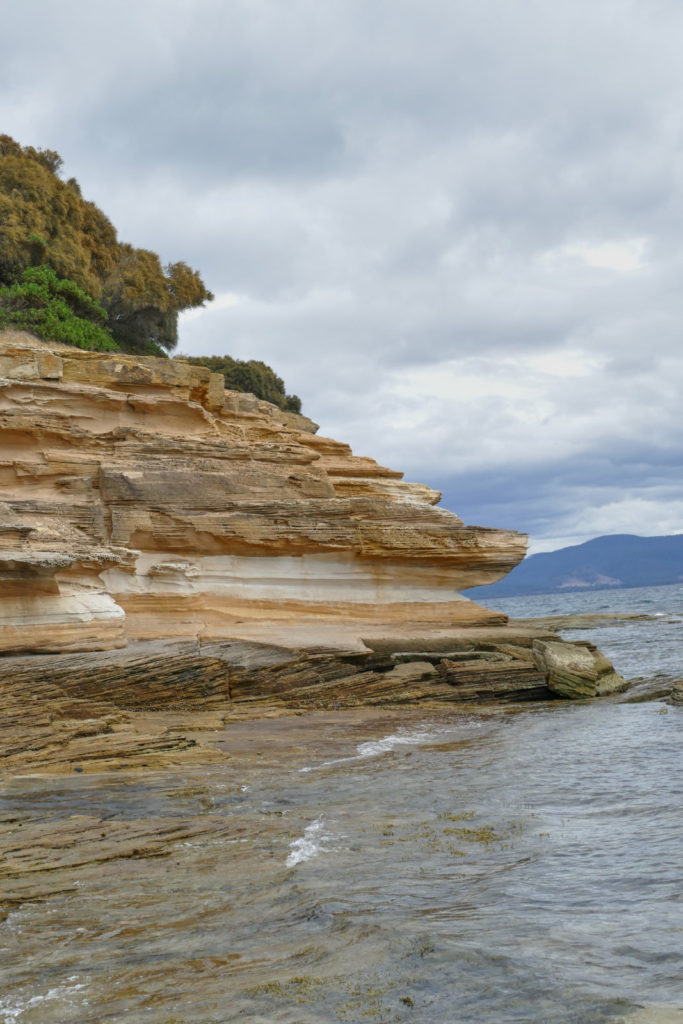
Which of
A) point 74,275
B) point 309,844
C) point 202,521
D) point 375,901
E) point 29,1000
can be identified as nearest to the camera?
point 29,1000

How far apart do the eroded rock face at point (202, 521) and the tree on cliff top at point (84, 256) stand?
11.4 metres

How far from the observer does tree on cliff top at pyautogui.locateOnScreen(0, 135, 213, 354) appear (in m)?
30.3

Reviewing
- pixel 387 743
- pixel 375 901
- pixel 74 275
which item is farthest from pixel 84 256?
pixel 375 901

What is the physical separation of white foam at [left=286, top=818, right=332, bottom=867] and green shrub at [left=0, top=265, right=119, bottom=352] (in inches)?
876

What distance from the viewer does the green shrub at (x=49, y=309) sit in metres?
27.2

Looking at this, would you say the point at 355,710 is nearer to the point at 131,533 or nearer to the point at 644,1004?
the point at 131,533

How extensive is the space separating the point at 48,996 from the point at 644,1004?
141 inches

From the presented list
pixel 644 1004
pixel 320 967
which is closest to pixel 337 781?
pixel 320 967

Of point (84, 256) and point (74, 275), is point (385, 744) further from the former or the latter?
point (84, 256)

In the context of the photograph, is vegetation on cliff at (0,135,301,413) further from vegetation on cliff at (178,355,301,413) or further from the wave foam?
the wave foam

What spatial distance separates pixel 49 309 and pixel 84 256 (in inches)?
230

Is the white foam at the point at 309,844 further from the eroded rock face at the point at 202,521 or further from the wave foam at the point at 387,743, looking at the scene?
the eroded rock face at the point at 202,521

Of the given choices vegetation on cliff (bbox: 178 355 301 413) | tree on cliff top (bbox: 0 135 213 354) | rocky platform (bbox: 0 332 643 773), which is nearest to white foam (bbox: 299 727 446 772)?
rocky platform (bbox: 0 332 643 773)

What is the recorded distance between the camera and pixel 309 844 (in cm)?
853
